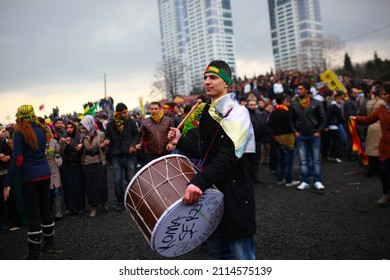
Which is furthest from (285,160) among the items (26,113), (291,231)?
(26,113)

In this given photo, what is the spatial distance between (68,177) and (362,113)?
22.8ft

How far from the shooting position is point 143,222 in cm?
244

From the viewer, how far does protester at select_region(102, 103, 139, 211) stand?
22.2 feet

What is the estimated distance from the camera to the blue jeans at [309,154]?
22.4 feet

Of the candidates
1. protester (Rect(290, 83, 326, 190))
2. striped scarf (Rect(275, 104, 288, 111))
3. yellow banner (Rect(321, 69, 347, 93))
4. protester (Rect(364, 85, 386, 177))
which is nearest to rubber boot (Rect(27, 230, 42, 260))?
protester (Rect(290, 83, 326, 190))

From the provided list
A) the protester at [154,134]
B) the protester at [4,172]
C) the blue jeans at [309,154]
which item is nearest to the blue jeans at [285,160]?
the blue jeans at [309,154]

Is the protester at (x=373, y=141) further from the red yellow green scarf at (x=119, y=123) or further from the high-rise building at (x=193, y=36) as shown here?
the red yellow green scarf at (x=119, y=123)

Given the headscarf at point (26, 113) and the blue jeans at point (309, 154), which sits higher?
the headscarf at point (26, 113)

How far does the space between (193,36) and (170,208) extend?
205 ft

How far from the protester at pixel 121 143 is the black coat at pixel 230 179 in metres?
4.43

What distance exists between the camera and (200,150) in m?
2.70

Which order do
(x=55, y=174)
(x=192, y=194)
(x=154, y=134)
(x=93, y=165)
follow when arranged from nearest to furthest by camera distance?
(x=192, y=194) < (x=154, y=134) < (x=55, y=174) < (x=93, y=165)

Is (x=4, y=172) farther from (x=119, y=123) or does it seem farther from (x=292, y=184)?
(x=292, y=184)

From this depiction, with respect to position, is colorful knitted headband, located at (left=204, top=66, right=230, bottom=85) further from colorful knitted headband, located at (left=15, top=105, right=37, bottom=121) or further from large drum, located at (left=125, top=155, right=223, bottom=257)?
colorful knitted headband, located at (left=15, top=105, right=37, bottom=121)
